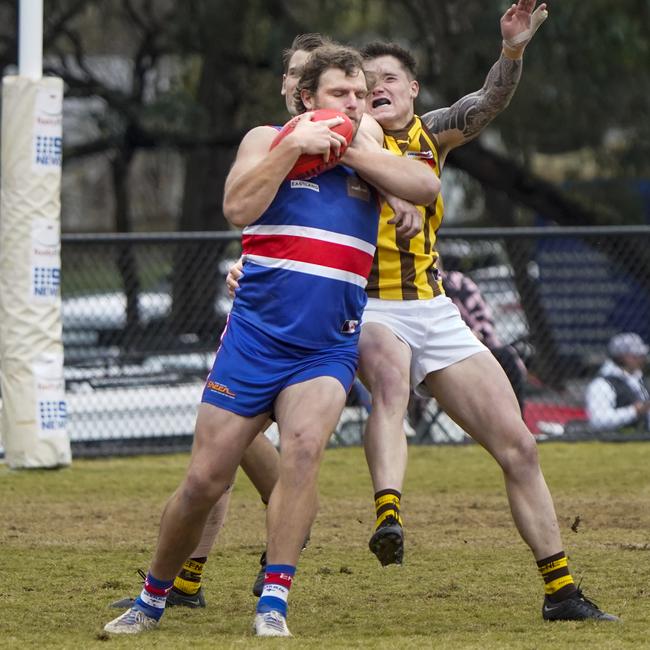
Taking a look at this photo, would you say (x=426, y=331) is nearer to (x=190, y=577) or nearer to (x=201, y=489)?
(x=201, y=489)

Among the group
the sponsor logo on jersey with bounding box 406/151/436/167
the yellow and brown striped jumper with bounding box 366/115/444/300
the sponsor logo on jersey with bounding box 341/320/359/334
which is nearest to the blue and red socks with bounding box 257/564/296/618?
the sponsor logo on jersey with bounding box 341/320/359/334

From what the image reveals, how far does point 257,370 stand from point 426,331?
911 millimetres

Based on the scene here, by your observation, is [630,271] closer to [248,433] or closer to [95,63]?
[248,433]

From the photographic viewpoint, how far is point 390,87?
6070 mm

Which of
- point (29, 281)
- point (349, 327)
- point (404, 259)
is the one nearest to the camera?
point (349, 327)

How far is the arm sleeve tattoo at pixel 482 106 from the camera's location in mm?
6215

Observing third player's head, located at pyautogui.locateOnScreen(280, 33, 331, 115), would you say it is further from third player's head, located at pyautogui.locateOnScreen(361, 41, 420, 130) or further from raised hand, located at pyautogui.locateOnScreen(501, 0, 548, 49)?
raised hand, located at pyautogui.locateOnScreen(501, 0, 548, 49)

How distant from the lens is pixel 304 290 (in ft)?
16.9

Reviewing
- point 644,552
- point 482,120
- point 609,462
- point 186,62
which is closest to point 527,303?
point 609,462

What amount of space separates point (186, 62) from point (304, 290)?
16.8 meters

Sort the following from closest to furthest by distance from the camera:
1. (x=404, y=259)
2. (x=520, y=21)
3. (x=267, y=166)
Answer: (x=267, y=166) < (x=404, y=259) < (x=520, y=21)

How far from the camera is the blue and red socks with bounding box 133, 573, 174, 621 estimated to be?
5375 mm

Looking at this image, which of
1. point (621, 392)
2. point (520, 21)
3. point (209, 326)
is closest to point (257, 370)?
point (520, 21)

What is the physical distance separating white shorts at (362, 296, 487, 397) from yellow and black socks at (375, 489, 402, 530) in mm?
591
